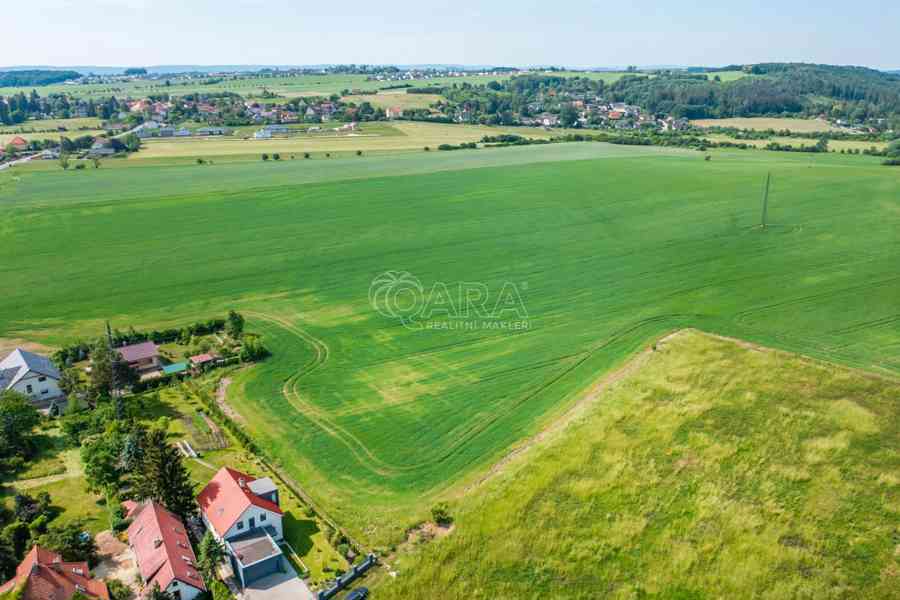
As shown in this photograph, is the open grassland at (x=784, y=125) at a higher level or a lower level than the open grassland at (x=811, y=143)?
higher

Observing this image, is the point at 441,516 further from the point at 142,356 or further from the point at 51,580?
the point at 142,356

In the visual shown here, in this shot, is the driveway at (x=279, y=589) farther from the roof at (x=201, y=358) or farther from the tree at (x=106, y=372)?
the roof at (x=201, y=358)

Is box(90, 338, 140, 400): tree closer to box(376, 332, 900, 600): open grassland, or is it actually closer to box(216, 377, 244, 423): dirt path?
box(216, 377, 244, 423): dirt path

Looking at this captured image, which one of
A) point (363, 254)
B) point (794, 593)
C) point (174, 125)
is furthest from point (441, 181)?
point (174, 125)

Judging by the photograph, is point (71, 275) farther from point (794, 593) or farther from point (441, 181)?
point (794, 593)

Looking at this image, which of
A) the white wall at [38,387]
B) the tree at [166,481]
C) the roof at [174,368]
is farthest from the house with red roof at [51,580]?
the roof at [174,368]
